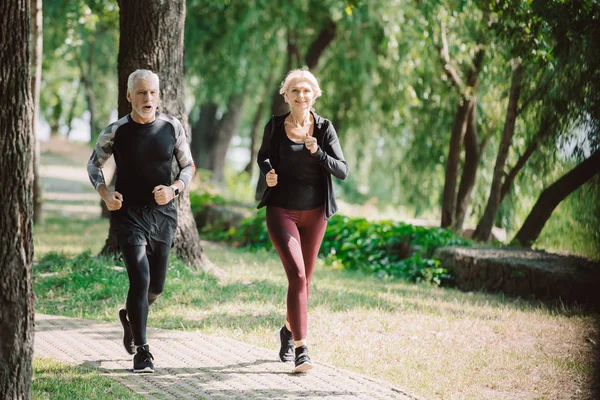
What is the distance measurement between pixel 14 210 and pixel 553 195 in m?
8.68

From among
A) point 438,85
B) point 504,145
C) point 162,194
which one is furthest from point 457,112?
point 162,194

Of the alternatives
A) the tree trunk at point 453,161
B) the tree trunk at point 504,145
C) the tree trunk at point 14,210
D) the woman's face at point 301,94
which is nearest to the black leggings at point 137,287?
the tree trunk at point 14,210

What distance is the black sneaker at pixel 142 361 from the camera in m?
5.50

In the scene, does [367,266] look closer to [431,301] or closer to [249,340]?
[431,301]

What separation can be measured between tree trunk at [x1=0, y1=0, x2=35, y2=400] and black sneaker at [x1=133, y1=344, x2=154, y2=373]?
4.20 feet

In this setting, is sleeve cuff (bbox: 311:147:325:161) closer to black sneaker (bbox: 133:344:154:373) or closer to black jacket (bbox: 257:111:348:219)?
black jacket (bbox: 257:111:348:219)

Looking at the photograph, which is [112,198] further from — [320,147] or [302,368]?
[302,368]

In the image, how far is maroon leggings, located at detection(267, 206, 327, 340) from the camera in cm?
570

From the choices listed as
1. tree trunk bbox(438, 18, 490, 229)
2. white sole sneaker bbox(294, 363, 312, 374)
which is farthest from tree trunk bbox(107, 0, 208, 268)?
tree trunk bbox(438, 18, 490, 229)

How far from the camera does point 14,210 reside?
421 cm

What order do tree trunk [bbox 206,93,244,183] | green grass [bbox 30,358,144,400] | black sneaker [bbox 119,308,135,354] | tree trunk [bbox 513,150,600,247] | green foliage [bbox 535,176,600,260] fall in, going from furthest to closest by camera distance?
tree trunk [bbox 206,93,244,183] < tree trunk [bbox 513,150,600,247] < green foliage [bbox 535,176,600,260] < black sneaker [bbox 119,308,135,354] < green grass [bbox 30,358,144,400]

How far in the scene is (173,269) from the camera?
29.3ft

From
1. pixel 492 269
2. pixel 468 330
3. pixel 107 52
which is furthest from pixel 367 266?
pixel 107 52

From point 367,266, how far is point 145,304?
688 cm
